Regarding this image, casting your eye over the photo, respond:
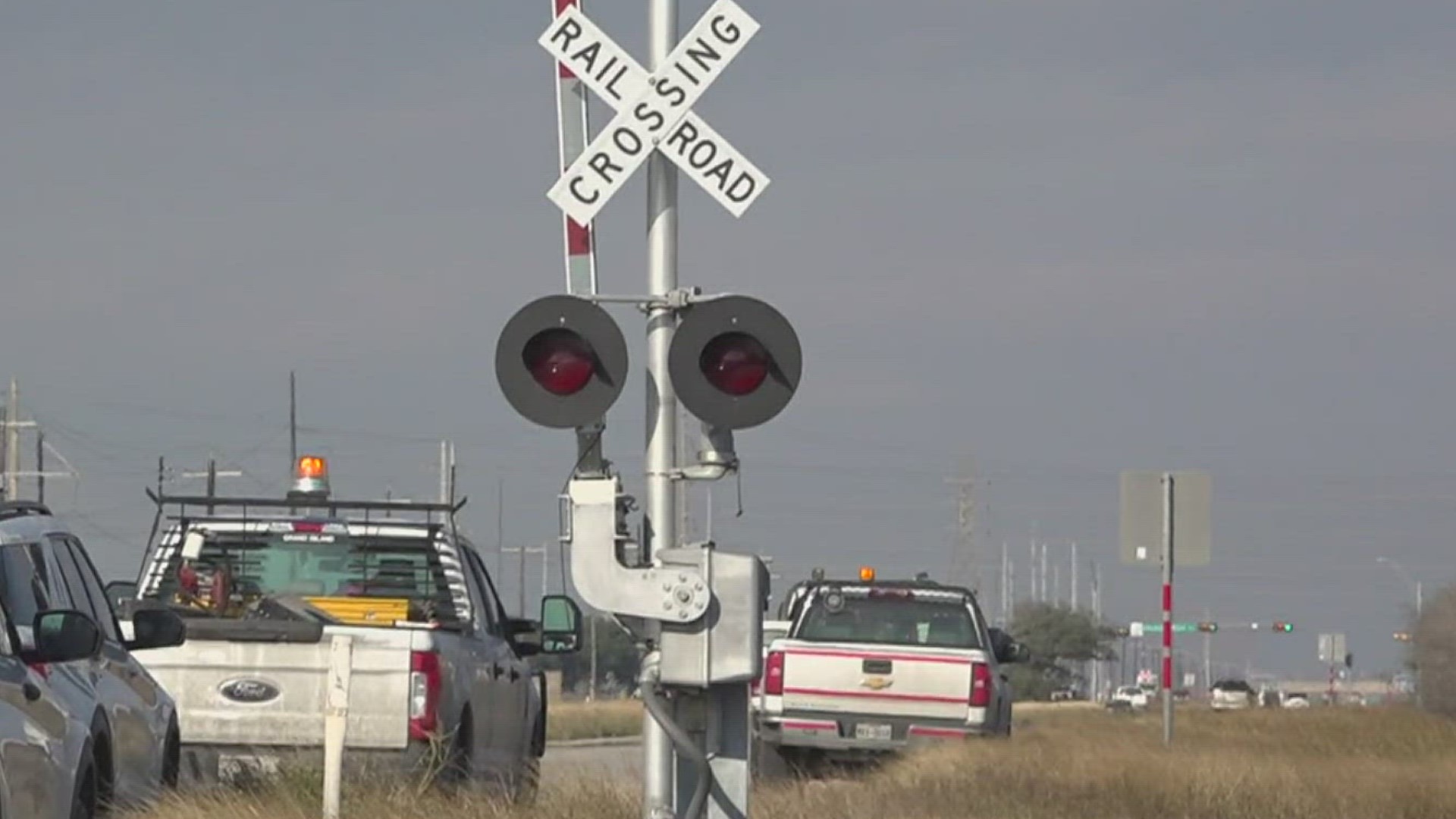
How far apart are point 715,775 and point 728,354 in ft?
4.60

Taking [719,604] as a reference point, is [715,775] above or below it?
below

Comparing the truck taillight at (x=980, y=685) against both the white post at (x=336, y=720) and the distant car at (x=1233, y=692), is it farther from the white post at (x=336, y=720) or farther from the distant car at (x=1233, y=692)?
the distant car at (x=1233, y=692)

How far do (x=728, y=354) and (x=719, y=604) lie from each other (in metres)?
0.83

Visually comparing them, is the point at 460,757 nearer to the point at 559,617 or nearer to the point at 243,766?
the point at 243,766

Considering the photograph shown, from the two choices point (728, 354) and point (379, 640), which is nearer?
point (728, 354)

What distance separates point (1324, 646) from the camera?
80.4m

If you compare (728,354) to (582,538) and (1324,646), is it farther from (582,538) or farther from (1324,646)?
(1324,646)

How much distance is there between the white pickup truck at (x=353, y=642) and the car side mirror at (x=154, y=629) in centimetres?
183

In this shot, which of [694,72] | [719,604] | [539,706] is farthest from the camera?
[539,706]

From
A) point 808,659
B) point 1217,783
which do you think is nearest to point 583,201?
point 1217,783

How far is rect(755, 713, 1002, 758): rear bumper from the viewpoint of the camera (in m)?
22.1

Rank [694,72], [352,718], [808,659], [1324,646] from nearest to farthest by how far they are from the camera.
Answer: [694,72] → [352,718] → [808,659] → [1324,646]

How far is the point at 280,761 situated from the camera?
46.1 ft

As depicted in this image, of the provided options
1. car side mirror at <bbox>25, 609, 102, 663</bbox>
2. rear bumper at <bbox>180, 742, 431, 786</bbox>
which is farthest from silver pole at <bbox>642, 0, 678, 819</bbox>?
rear bumper at <bbox>180, 742, 431, 786</bbox>
